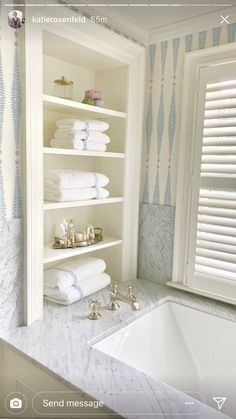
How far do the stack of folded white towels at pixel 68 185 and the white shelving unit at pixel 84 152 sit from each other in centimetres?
3

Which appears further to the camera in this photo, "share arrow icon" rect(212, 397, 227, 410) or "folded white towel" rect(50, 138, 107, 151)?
"folded white towel" rect(50, 138, 107, 151)

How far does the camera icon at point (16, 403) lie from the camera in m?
1.15

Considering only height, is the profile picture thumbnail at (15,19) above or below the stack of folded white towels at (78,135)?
above

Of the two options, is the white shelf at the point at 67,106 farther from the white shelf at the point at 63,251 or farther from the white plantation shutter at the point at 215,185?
the white shelf at the point at 63,251

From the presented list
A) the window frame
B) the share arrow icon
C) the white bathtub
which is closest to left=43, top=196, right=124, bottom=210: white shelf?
the window frame

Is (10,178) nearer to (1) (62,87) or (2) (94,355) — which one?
(1) (62,87)

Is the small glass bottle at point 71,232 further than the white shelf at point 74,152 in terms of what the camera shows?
Yes

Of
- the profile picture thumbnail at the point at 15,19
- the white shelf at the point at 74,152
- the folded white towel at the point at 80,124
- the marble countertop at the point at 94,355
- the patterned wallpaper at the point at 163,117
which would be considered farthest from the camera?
the patterned wallpaper at the point at 163,117

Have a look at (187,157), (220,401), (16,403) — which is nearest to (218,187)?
(187,157)

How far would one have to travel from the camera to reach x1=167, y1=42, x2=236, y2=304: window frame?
149cm

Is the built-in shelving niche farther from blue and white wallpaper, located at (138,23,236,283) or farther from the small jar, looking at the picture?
blue and white wallpaper, located at (138,23,236,283)

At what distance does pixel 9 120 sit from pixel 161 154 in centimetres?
85

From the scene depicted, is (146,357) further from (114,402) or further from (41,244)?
(41,244)

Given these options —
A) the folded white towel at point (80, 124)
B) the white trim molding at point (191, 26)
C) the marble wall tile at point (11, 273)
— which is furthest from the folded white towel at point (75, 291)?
the white trim molding at point (191, 26)
